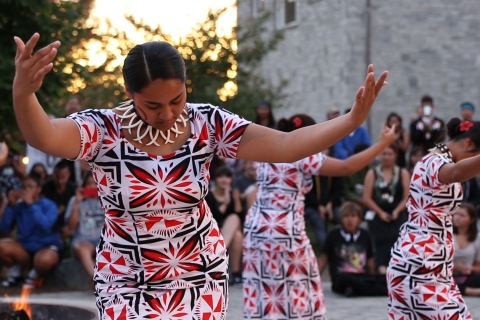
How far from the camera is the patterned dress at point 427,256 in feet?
19.5

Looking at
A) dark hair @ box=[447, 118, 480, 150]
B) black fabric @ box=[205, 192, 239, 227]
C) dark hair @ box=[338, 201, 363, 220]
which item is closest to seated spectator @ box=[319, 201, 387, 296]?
dark hair @ box=[338, 201, 363, 220]

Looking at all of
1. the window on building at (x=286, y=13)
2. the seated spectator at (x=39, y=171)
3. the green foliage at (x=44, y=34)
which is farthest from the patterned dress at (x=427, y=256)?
the window on building at (x=286, y=13)

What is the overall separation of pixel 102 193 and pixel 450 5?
20.8m

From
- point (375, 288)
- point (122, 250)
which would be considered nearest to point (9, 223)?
point (375, 288)

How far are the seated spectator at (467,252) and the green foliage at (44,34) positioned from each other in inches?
207

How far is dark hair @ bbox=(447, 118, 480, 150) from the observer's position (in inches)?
233

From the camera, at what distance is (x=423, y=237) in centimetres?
606

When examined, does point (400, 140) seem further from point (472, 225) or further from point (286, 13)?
point (286, 13)

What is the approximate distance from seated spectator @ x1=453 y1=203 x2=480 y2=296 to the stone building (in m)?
10.8

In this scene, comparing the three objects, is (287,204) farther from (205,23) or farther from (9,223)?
(205,23)

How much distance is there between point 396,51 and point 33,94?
66.9ft

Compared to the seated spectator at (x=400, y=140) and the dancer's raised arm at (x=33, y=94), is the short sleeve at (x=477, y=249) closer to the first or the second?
the seated spectator at (x=400, y=140)

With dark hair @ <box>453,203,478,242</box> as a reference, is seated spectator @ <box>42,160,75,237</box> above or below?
above

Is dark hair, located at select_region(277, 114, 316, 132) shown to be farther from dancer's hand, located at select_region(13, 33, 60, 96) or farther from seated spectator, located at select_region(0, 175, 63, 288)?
seated spectator, located at select_region(0, 175, 63, 288)
